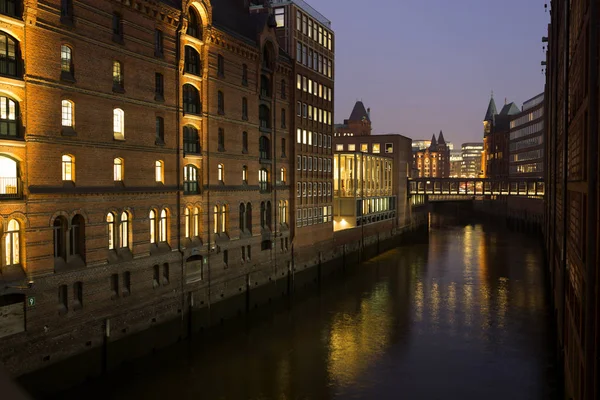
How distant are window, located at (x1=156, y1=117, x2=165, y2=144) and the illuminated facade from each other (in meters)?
38.4

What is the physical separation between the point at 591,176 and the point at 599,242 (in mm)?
1834

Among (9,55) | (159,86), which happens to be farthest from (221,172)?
(9,55)

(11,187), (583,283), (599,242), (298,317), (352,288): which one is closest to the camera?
(599,242)

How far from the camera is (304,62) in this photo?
179ft

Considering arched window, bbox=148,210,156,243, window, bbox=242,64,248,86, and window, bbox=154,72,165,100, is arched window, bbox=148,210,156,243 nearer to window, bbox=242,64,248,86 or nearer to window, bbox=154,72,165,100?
window, bbox=154,72,165,100

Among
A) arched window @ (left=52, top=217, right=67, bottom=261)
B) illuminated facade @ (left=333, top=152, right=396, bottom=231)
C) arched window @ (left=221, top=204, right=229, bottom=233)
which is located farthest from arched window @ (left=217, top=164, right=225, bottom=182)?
illuminated facade @ (left=333, top=152, right=396, bottom=231)

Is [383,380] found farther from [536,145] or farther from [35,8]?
[536,145]

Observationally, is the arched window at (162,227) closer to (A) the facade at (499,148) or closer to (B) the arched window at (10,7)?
(B) the arched window at (10,7)

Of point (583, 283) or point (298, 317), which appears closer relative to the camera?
point (583, 283)

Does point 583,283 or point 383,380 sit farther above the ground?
point 583,283

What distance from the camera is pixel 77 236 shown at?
27531mm

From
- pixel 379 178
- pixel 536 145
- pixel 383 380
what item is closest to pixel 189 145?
pixel 383 380

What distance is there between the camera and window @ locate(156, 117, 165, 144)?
109 feet

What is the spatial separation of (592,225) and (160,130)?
24.7 meters
